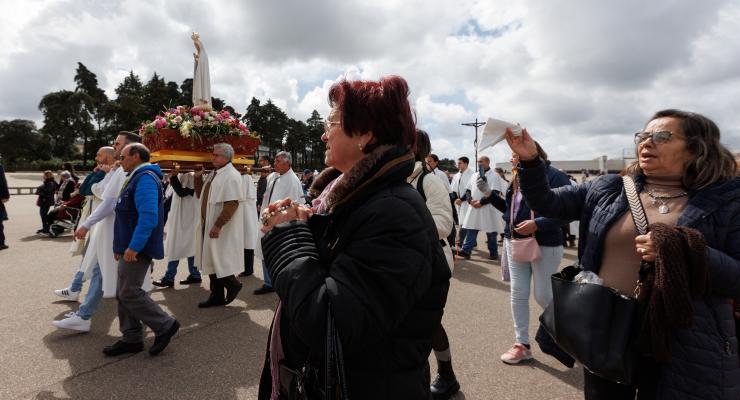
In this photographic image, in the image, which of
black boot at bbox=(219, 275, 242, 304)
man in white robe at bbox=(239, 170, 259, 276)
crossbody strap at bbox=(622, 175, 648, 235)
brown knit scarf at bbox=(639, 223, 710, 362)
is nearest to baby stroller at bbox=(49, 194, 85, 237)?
man in white robe at bbox=(239, 170, 259, 276)

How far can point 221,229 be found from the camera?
511 centimetres

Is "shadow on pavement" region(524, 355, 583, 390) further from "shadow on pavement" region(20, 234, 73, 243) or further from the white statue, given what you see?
"shadow on pavement" region(20, 234, 73, 243)

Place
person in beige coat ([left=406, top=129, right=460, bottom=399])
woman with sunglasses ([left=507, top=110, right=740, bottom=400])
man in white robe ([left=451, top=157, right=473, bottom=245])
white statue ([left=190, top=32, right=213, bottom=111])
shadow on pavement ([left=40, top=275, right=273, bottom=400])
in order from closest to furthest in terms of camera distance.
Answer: woman with sunglasses ([left=507, top=110, right=740, bottom=400]) → person in beige coat ([left=406, top=129, right=460, bottom=399]) → shadow on pavement ([left=40, top=275, right=273, bottom=400]) → white statue ([left=190, top=32, right=213, bottom=111]) → man in white robe ([left=451, top=157, right=473, bottom=245])

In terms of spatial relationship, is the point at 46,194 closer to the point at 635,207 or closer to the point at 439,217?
the point at 439,217

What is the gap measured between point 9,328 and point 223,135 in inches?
124

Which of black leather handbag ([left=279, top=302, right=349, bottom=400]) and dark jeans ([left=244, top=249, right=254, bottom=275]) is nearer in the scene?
black leather handbag ([left=279, top=302, right=349, bottom=400])

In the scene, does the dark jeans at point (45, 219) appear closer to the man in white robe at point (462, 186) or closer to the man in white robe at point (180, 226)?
the man in white robe at point (180, 226)

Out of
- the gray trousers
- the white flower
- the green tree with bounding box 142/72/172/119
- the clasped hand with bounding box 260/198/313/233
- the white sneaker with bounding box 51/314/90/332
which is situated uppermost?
the green tree with bounding box 142/72/172/119

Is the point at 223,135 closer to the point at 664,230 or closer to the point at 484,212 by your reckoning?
the point at 664,230

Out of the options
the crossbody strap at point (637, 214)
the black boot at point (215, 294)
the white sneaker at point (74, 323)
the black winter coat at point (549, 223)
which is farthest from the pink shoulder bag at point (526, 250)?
the white sneaker at point (74, 323)

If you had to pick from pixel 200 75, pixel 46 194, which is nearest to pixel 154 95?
pixel 46 194

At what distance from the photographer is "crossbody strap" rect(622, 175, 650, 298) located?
5.67 feet

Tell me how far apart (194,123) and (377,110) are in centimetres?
418

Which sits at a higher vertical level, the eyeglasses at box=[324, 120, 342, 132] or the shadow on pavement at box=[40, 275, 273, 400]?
the eyeglasses at box=[324, 120, 342, 132]
